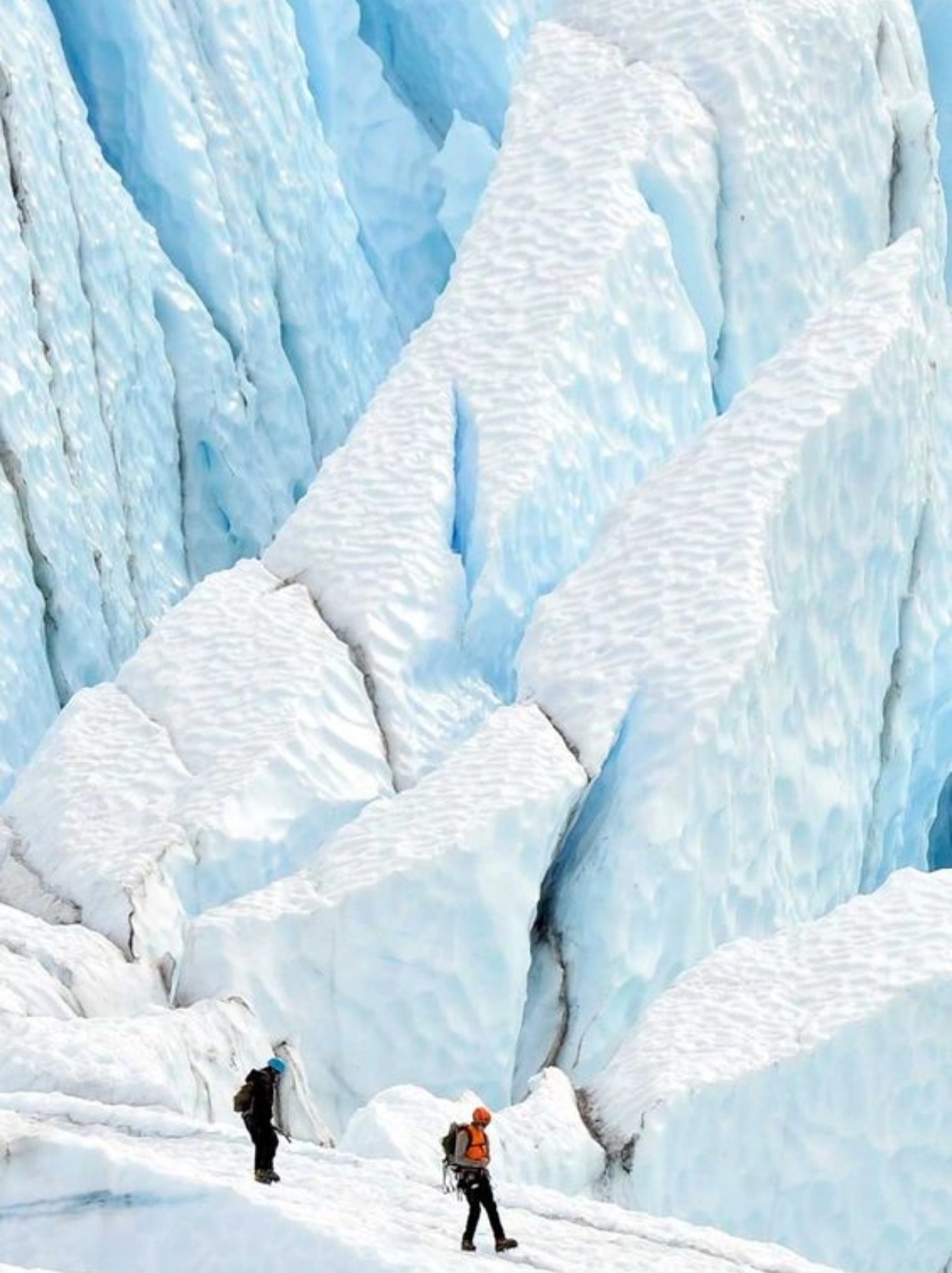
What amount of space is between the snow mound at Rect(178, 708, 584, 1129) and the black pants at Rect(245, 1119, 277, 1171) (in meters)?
3.44

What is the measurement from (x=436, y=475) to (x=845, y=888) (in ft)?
12.0

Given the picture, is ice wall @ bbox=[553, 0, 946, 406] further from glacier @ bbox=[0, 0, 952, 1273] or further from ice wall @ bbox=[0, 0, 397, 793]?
ice wall @ bbox=[0, 0, 397, 793]

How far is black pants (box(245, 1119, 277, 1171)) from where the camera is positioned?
10.1 m

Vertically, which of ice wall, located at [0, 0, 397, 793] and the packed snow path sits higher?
ice wall, located at [0, 0, 397, 793]

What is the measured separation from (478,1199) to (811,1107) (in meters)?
3.93

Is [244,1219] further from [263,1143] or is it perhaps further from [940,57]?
[940,57]

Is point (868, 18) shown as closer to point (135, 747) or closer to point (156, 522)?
point (156, 522)

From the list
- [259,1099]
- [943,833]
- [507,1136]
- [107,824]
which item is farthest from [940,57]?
[259,1099]

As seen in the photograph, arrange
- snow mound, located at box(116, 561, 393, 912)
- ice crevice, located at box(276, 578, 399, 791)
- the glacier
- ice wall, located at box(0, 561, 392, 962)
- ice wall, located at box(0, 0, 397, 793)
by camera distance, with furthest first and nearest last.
A: ice wall, located at box(0, 0, 397, 793) < ice crevice, located at box(276, 578, 399, 791) < snow mound, located at box(116, 561, 393, 912) < ice wall, located at box(0, 561, 392, 962) < the glacier

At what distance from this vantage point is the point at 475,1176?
31.6ft

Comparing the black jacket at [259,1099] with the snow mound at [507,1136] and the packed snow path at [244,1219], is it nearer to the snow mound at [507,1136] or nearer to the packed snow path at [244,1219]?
the packed snow path at [244,1219]

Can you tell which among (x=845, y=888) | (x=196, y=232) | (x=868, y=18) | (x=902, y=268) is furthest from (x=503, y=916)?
(x=868, y=18)

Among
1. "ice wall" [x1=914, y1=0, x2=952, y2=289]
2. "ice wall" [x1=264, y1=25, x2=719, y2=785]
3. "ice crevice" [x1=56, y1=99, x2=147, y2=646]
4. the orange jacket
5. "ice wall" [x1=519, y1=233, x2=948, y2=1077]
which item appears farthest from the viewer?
"ice wall" [x1=914, y1=0, x2=952, y2=289]

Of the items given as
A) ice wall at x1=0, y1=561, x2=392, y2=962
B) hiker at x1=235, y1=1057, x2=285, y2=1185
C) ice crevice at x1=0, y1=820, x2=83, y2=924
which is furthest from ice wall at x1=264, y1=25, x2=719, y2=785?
hiker at x1=235, y1=1057, x2=285, y2=1185
